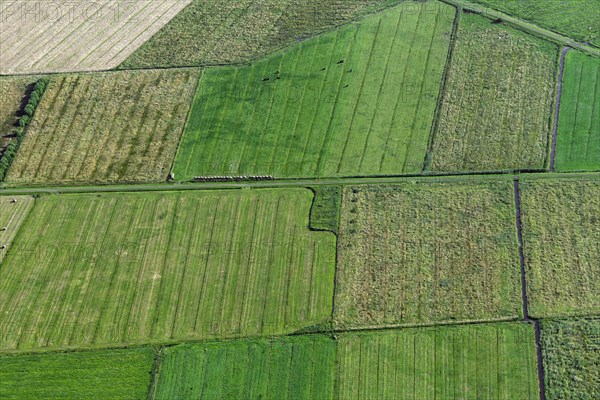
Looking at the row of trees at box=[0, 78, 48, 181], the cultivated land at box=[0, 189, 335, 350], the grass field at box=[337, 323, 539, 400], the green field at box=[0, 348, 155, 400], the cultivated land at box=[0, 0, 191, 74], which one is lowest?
the green field at box=[0, 348, 155, 400]

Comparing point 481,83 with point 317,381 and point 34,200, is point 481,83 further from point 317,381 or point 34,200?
point 34,200

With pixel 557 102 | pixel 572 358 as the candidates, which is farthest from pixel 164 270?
pixel 557 102

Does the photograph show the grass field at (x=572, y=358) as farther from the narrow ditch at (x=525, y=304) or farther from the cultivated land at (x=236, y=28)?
the cultivated land at (x=236, y=28)

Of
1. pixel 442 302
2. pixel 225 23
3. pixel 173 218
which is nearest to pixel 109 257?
pixel 173 218

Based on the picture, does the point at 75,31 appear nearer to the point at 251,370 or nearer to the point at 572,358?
the point at 251,370

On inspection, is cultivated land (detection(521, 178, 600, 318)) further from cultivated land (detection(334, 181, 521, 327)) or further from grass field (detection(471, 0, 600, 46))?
grass field (detection(471, 0, 600, 46))

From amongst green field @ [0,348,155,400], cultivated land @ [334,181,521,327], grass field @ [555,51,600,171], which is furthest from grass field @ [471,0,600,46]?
green field @ [0,348,155,400]
